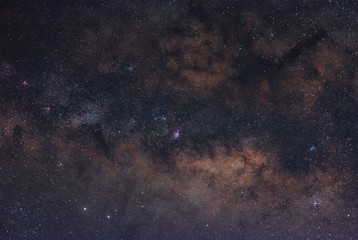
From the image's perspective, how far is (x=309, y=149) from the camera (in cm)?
617

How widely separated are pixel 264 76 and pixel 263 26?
0.99 m

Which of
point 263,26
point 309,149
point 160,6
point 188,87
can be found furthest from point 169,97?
point 309,149

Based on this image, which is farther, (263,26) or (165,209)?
(165,209)

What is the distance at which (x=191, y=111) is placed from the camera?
6.23 meters

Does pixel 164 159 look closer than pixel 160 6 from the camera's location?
No

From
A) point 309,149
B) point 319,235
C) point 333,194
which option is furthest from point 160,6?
point 319,235

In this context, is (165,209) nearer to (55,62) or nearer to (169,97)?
(169,97)

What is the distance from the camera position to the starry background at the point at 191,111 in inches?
235

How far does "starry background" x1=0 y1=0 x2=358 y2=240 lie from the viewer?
19.5 ft

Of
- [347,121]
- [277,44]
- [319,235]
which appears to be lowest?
[319,235]

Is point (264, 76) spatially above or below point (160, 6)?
below

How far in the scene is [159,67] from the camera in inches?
244

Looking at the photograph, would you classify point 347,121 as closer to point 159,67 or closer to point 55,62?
point 159,67

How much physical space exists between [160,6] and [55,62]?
2469 mm
